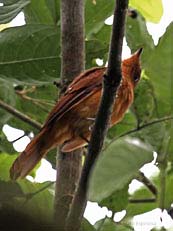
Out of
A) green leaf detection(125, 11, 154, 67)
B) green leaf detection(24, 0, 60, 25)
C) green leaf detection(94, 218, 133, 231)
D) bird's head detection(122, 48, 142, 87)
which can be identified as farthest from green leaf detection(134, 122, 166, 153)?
bird's head detection(122, 48, 142, 87)

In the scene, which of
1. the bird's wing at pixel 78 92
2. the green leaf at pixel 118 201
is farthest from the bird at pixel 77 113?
the green leaf at pixel 118 201

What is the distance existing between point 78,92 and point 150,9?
46cm

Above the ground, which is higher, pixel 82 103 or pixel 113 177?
pixel 113 177

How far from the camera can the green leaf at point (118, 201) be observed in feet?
5.10

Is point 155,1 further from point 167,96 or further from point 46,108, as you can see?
point 167,96

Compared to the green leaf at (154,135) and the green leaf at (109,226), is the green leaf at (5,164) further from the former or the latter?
the green leaf at (154,135)

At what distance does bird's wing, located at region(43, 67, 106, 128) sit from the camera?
2059 mm

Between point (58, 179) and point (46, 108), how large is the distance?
0.68 m

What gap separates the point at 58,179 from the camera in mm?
1507

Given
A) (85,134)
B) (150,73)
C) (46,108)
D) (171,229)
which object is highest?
(150,73)

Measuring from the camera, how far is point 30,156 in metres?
2.11

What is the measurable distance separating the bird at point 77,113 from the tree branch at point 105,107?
700 millimetres

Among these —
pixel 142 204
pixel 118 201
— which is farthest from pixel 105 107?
pixel 142 204

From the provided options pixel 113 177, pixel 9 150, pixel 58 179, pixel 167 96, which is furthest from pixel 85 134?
pixel 113 177
